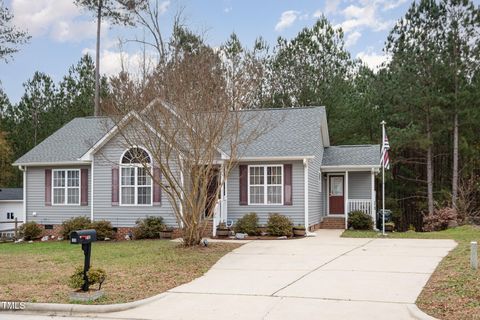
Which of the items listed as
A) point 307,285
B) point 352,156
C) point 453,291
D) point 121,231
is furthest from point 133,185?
point 453,291

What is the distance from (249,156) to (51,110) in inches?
1035

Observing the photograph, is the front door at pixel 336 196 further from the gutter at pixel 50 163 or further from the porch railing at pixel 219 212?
the gutter at pixel 50 163

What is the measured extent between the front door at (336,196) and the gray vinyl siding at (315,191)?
2.27 ft

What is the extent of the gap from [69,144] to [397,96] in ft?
55.3

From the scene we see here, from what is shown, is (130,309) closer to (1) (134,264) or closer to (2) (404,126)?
(1) (134,264)

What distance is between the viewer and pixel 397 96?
29172mm

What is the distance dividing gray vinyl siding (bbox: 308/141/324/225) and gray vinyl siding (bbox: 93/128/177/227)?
207 inches

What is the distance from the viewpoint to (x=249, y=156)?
20.3 m

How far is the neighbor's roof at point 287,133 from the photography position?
66.4 feet

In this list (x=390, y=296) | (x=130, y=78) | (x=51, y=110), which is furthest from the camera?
(x=51, y=110)

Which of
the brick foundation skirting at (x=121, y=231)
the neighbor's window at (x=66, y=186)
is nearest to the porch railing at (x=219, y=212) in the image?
the brick foundation skirting at (x=121, y=231)

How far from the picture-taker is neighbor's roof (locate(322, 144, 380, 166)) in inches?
909

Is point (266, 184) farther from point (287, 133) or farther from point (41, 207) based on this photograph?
point (41, 207)

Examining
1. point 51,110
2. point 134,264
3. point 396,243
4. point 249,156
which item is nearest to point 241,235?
point 249,156
